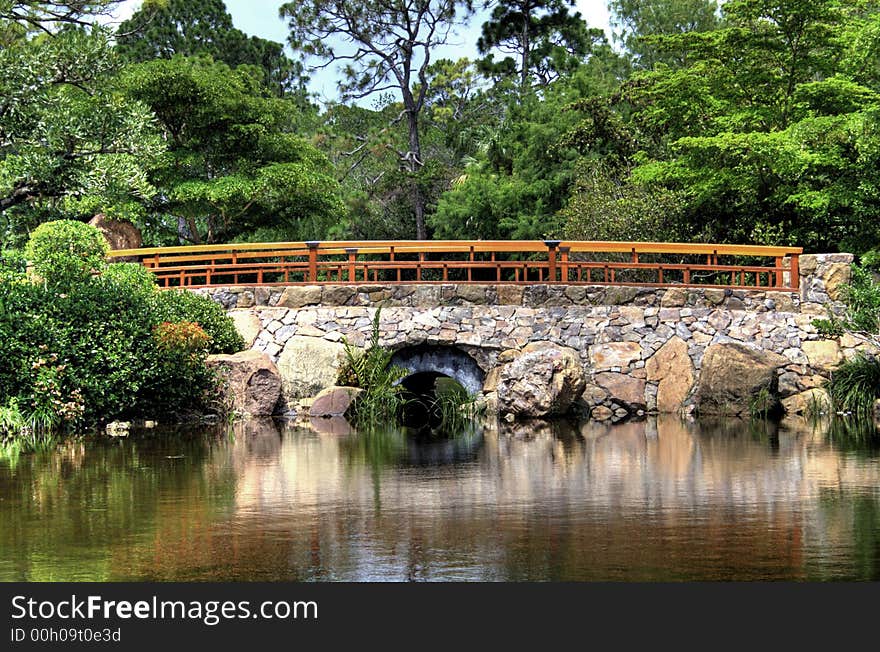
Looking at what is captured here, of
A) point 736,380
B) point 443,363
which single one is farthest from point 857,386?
point 443,363

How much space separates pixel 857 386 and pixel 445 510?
46.0ft

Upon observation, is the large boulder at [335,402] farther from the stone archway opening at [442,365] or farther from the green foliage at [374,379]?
the stone archway opening at [442,365]

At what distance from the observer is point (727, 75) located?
29109mm

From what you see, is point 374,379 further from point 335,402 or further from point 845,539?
point 845,539

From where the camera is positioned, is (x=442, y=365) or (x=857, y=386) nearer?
(x=857, y=386)

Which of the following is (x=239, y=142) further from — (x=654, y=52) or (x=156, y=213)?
(x=654, y=52)

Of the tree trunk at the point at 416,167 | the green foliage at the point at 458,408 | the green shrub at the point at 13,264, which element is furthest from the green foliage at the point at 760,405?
the tree trunk at the point at 416,167

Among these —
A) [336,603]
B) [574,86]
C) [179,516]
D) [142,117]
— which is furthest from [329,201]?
[336,603]

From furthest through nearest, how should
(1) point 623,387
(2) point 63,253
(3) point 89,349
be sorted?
(1) point 623,387, (2) point 63,253, (3) point 89,349

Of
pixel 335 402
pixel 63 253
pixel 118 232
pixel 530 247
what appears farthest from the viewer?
pixel 118 232

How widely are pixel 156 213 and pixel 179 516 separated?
2396 cm

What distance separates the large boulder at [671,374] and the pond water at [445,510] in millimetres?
5650

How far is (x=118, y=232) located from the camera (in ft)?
102

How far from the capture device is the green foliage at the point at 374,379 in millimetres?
22594
